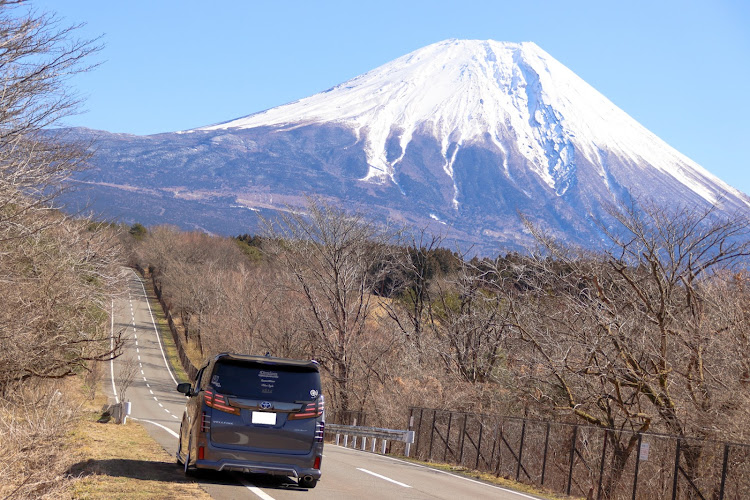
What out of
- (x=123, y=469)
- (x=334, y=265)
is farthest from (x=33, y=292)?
(x=334, y=265)

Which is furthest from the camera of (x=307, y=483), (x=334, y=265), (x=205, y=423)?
(x=334, y=265)

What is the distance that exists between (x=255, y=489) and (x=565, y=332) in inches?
422

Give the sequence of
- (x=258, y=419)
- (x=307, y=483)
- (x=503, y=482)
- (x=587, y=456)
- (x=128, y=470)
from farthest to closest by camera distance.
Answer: (x=587, y=456) < (x=503, y=482) < (x=128, y=470) < (x=307, y=483) < (x=258, y=419)

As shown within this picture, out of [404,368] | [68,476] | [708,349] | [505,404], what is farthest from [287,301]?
[68,476]

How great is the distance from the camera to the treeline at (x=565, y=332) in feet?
61.6

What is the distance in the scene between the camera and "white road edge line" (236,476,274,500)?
11.7m

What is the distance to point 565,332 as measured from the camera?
21.0 meters

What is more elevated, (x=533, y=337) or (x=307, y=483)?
(x=533, y=337)

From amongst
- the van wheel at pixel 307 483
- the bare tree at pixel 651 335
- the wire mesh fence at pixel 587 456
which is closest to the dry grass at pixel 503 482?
the wire mesh fence at pixel 587 456

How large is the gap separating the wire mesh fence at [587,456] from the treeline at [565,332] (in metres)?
0.40

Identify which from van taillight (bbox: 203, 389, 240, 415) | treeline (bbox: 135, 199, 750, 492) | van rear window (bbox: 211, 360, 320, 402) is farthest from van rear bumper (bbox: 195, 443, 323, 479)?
treeline (bbox: 135, 199, 750, 492)

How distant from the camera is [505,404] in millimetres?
28188

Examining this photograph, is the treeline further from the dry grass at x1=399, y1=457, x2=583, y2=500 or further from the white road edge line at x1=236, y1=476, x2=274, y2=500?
the white road edge line at x1=236, y1=476, x2=274, y2=500

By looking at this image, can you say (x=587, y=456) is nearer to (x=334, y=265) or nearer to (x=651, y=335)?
(x=651, y=335)
